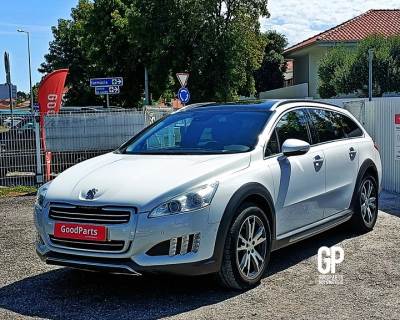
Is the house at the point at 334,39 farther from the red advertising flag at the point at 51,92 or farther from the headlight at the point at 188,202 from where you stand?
the headlight at the point at 188,202

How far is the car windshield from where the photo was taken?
5.70m

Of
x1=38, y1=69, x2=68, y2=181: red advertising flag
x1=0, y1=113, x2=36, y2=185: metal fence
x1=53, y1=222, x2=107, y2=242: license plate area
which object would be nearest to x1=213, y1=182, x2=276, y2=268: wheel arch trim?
x1=53, y1=222, x2=107, y2=242: license plate area

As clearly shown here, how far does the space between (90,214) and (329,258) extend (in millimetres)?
2702

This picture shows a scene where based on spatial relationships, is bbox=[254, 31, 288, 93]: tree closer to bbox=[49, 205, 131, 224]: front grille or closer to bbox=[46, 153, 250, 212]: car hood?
bbox=[46, 153, 250, 212]: car hood

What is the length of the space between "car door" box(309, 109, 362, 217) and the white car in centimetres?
2

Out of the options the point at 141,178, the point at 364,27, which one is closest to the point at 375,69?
the point at 364,27


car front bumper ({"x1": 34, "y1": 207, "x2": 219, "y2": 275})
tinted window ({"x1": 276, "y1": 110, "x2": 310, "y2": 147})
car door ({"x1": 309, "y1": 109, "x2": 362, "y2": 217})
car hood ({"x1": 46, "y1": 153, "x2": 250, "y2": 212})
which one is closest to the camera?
car front bumper ({"x1": 34, "y1": 207, "x2": 219, "y2": 275})

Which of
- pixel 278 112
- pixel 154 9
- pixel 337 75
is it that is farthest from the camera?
pixel 154 9

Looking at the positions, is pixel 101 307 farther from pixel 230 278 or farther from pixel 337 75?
pixel 337 75

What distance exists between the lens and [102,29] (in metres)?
41.3

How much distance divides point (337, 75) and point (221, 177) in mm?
23957

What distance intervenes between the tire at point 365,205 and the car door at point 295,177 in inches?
39.1

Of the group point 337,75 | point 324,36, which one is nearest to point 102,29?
point 324,36

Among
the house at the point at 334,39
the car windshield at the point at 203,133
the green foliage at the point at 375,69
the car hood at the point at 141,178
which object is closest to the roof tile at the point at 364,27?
the house at the point at 334,39
